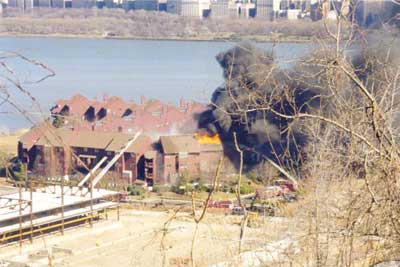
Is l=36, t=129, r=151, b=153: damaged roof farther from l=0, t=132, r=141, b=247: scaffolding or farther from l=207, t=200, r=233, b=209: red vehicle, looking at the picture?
l=207, t=200, r=233, b=209: red vehicle

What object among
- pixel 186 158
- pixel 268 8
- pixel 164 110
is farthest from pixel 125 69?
pixel 186 158

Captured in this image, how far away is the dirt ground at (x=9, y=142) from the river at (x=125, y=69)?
20cm

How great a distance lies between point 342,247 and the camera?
1.02 metres

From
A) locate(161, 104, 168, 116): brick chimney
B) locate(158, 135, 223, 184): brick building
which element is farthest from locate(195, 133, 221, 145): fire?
locate(161, 104, 168, 116): brick chimney

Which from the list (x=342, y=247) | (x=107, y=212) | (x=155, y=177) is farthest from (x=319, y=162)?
(x=155, y=177)

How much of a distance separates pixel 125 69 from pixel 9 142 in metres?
9.40

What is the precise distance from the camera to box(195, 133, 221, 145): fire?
26.3 feet

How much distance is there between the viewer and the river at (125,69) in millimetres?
12062

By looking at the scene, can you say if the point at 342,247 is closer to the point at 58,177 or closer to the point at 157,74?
the point at 58,177

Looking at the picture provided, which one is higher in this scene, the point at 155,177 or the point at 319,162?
the point at 319,162

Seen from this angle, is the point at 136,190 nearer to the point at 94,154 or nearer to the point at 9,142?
the point at 94,154

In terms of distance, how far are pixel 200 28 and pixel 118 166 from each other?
47.9 ft

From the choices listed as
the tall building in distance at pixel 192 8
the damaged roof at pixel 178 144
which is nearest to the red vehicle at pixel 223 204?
the damaged roof at pixel 178 144

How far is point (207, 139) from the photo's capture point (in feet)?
26.7
